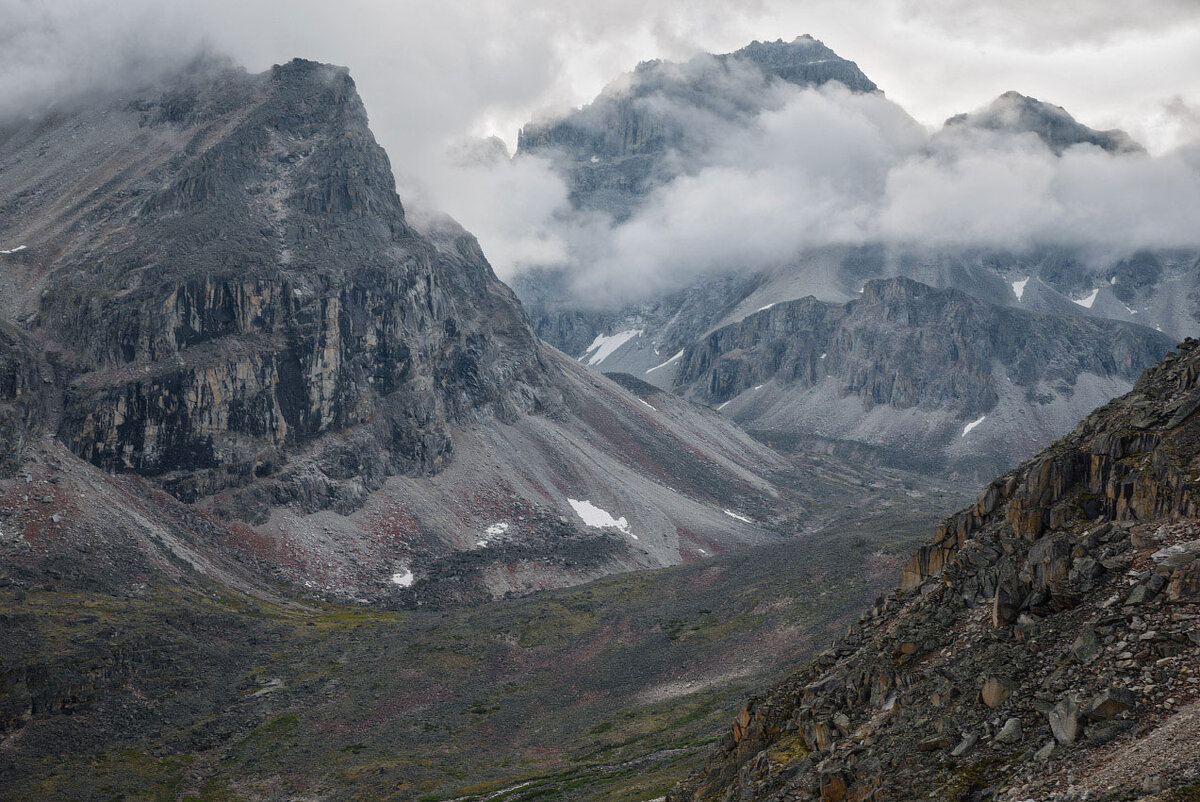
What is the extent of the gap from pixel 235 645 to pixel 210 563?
2990 cm

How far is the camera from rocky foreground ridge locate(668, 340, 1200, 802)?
24.5 meters

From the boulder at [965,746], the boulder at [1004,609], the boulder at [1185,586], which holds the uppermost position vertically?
the boulder at [1185,586]

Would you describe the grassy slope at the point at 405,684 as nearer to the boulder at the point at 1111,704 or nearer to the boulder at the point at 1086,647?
the boulder at the point at 1086,647

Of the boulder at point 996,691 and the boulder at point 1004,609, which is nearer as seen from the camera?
the boulder at point 996,691

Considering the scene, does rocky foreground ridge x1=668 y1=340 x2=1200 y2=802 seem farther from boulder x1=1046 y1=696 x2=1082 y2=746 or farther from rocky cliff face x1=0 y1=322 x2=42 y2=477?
rocky cliff face x1=0 y1=322 x2=42 y2=477

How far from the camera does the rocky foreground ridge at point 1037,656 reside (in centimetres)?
2450

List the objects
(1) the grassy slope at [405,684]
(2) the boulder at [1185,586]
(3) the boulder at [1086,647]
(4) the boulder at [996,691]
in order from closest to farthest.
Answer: (2) the boulder at [1185,586] → (3) the boulder at [1086,647] → (4) the boulder at [996,691] → (1) the grassy slope at [405,684]

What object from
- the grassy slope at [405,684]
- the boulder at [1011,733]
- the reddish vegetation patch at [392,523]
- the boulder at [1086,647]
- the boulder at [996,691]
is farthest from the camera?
the reddish vegetation patch at [392,523]

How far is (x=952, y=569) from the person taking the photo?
3584 centimetres

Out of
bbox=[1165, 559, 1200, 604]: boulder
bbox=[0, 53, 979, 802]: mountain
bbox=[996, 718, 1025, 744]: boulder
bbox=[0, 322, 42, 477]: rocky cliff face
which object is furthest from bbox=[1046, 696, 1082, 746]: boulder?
bbox=[0, 322, 42, 477]: rocky cliff face

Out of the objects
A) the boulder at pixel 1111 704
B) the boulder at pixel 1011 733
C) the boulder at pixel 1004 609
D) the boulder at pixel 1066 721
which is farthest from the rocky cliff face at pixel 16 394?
the boulder at pixel 1111 704

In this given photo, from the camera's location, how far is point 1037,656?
28531 millimetres

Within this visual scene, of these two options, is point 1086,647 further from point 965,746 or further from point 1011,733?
point 965,746

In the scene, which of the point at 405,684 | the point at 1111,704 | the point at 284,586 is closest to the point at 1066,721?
the point at 1111,704
